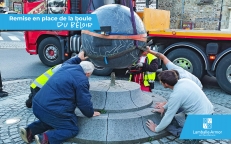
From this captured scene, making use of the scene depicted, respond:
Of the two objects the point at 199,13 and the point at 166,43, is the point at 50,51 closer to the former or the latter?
the point at 166,43

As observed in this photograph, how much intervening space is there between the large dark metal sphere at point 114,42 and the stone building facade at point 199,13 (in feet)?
67.0

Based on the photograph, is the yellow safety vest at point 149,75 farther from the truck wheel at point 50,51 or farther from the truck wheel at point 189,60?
the truck wheel at point 50,51

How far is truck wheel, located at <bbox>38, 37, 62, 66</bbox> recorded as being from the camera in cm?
1002

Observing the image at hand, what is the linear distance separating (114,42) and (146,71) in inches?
76.5

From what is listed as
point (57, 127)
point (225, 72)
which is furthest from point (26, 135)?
point (225, 72)

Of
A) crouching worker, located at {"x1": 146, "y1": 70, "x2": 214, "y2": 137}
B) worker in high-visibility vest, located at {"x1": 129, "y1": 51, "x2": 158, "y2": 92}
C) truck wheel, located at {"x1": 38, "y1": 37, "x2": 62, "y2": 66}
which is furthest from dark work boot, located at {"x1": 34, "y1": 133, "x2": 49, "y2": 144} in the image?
truck wheel, located at {"x1": 38, "y1": 37, "x2": 62, "y2": 66}

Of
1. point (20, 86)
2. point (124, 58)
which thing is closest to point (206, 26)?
point (20, 86)

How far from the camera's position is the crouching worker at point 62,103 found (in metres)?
3.62

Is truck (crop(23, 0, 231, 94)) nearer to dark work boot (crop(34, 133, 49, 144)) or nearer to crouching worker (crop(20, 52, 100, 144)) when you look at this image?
crouching worker (crop(20, 52, 100, 144))

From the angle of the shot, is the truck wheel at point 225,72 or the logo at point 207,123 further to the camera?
the truck wheel at point 225,72

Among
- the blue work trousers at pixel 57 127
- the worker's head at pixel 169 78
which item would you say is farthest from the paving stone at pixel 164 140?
the blue work trousers at pixel 57 127

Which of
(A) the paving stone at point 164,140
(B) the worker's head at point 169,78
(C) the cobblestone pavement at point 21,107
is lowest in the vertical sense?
(C) the cobblestone pavement at point 21,107

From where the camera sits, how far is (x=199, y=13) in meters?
24.0

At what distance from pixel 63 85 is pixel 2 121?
1.80m
